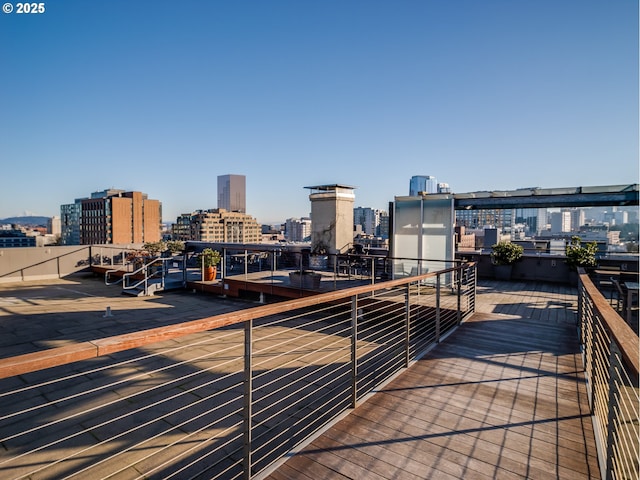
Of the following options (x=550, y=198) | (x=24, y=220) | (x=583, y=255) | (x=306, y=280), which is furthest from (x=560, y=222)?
(x=24, y=220)

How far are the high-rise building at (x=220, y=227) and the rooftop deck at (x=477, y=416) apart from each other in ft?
271

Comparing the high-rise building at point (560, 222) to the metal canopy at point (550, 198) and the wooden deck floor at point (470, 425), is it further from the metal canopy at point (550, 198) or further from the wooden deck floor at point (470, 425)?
the wooden deck floor at point (470, 425)

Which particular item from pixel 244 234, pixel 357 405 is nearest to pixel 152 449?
pixel 357 405

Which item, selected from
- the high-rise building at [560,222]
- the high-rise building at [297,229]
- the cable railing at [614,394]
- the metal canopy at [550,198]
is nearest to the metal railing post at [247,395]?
the cable railing at [614,394]

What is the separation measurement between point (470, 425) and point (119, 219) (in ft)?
291

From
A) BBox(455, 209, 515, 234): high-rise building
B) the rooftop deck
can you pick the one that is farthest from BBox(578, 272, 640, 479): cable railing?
BBox(455, 209, 515, 234): high-rise building

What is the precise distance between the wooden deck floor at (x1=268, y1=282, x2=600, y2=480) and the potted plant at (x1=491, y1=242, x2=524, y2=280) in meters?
6.17

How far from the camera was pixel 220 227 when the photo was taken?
9250cm

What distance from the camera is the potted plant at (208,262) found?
424 inches

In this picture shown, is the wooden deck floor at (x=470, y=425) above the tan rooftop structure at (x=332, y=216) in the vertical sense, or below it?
below

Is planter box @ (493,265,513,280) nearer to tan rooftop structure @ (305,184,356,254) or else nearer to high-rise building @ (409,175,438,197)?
tan rooftop structure @ (305,184,356,254)

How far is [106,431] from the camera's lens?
3.28 meters

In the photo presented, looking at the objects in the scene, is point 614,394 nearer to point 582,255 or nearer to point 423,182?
point 582,255

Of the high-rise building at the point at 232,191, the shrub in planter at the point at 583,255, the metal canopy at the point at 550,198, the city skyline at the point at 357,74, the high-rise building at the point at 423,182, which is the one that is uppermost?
the high-rise building at the point at 232,191
